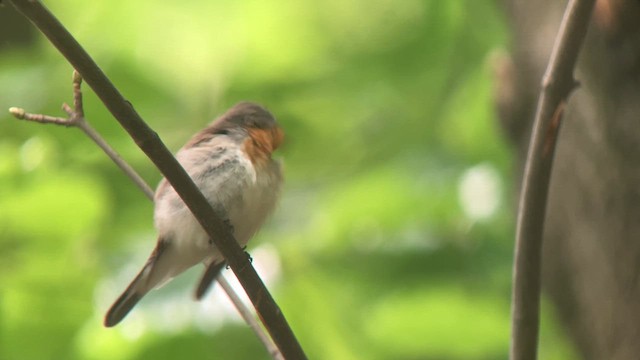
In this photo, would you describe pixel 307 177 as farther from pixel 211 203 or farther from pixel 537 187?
pixel 537 187

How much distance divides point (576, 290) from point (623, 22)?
0.67 meters

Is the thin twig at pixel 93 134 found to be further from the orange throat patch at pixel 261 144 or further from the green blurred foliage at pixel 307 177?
the green blurred foliage at pixel 307 177

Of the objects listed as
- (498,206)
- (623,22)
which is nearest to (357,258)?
(498,206)

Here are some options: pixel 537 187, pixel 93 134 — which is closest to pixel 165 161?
pixel 93 134

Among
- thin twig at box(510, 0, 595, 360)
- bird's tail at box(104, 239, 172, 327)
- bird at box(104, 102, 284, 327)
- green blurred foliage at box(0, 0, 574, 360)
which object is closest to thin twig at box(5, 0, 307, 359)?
thin twig at box(510, 0, 595, 360)

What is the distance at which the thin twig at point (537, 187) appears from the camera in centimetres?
194

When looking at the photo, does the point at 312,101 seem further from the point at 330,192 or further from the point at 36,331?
the point at 36,331

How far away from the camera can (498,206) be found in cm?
367

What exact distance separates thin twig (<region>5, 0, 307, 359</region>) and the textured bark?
33.8 inches

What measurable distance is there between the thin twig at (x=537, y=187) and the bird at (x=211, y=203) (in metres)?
0.79

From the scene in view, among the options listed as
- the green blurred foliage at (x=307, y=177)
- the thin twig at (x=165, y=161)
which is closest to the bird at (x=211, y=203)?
the green blurred foliage at (x=307, y=177)

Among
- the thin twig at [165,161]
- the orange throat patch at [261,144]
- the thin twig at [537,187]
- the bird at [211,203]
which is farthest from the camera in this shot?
the orange throat patch at [261,144]

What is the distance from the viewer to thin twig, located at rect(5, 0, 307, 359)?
1.52 metres

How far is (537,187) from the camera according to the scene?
1979mm
